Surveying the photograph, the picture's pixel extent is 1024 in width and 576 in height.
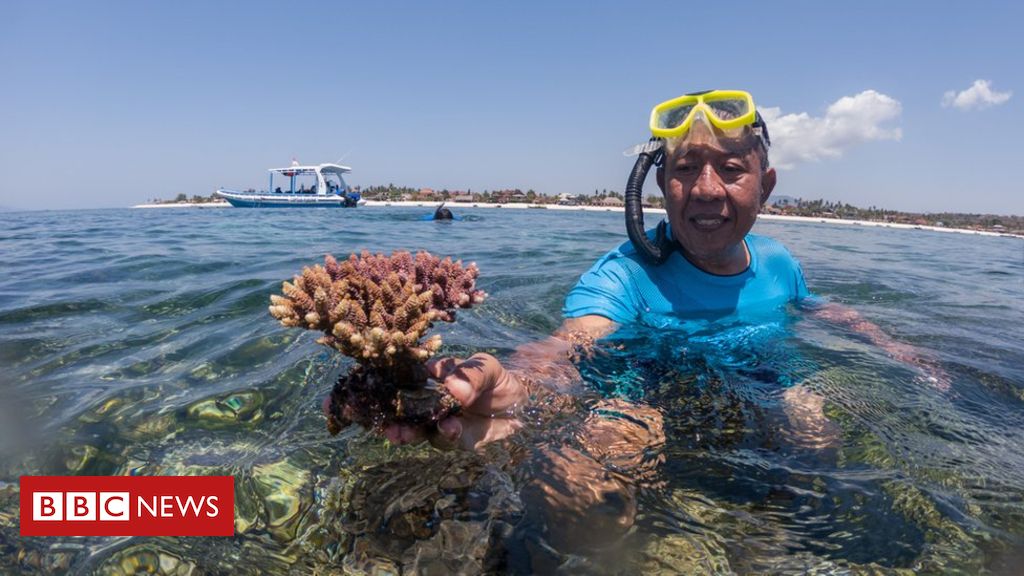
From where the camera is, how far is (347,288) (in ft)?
4.99

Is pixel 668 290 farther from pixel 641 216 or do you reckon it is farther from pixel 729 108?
pixel 729 108

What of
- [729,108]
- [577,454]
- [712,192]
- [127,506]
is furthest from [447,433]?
[729,108]

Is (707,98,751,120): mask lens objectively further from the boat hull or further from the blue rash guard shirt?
the boat hull

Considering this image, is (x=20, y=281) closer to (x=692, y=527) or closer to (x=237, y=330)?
(x=237, y=330)

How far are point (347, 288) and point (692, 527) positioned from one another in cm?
158

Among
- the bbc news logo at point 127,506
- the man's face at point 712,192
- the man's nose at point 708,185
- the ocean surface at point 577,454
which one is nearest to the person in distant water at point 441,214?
the ocean surface at point 577,454

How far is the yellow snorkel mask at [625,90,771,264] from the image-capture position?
10.3 feet

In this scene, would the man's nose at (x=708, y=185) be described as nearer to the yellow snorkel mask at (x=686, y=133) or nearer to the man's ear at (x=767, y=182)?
the yellow snorkel mask at (x=686, y=133)

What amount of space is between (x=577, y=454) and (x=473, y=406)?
2.10ft

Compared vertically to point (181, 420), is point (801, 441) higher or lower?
higher

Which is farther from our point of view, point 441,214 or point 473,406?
point 441,214

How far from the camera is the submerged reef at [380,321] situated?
1.45m

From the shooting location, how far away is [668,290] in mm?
3512

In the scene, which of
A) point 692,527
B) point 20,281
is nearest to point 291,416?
point 692,527
